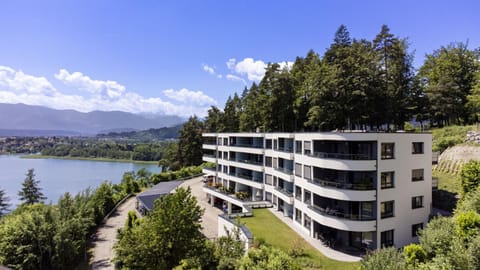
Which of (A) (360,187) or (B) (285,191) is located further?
(B) (285,191)

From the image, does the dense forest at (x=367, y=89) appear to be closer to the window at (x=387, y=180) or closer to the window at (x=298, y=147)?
the window at (x=298, y=147)

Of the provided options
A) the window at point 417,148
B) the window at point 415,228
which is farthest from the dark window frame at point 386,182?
the window at point 415,228

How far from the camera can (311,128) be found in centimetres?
4128

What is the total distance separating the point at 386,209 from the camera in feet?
73.7

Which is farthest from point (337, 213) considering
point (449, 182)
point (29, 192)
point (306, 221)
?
point (29, 192)

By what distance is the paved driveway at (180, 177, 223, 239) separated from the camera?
31.5m

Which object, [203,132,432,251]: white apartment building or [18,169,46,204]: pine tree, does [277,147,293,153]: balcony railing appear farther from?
[18,169,46,204]: pine tree

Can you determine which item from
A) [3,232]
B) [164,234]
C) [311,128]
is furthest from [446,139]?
[3,232]

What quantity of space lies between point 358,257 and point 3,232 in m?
29.4

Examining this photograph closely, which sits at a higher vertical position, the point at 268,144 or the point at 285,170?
the point at 268,144

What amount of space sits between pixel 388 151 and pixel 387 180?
7.76 feet

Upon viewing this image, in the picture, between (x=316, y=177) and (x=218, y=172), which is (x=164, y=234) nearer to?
(x=316, y=177)

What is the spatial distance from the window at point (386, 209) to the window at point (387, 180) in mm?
1394

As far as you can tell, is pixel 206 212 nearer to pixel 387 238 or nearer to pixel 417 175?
pixel 387 238
